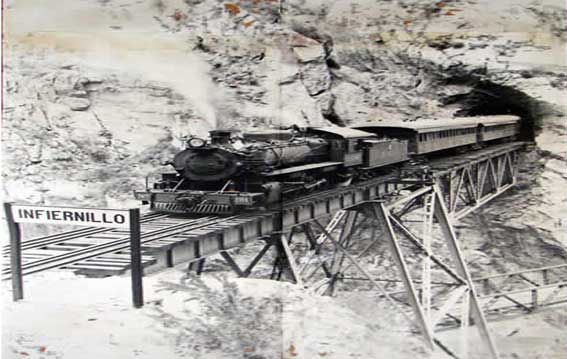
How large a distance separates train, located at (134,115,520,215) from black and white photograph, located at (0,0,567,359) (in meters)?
0.03

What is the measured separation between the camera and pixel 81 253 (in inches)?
241

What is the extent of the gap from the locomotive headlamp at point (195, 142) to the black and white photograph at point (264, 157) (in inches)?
1.0

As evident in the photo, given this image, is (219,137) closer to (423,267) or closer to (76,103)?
(76,103)

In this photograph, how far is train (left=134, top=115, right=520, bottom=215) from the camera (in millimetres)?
7504

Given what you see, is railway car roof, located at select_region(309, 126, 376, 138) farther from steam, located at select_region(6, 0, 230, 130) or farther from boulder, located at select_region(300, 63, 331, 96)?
steam, located at select_region(6, 0, 230, 130)

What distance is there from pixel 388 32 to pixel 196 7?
2.39 meters

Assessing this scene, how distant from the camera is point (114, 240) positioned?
21.7 feet

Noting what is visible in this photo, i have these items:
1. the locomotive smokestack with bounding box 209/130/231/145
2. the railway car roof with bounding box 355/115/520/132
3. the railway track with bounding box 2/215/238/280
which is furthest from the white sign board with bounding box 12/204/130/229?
the railway car roof with bounding box 355/115/520/132

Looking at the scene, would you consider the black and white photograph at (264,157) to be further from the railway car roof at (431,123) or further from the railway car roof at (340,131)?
the railway car roof at (431,123)

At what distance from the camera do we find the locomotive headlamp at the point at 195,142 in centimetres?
773

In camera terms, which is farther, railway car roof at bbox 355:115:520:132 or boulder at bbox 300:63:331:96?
railway car roof at bbox 355:115:520:132

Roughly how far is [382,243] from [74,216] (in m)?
4.57

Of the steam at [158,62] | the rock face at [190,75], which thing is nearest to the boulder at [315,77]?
the rock face at [190,75]

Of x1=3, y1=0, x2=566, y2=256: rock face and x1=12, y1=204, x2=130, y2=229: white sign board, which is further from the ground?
x1=3, y1=0, x2=566, y2=256: rock face
